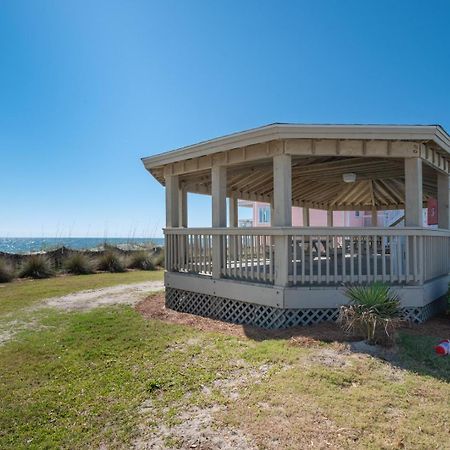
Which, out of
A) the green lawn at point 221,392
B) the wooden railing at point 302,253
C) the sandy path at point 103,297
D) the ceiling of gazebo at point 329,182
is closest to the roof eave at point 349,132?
the ceiling of gazebo at point 329,182

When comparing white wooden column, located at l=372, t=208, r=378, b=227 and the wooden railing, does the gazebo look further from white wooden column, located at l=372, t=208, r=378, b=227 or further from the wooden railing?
white wooden column, located at l=372, t=208, r=378, b=227

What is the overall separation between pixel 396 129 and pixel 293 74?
8.02 m

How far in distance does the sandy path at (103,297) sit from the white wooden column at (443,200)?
7268 millimetres

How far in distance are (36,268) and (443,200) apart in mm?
13817

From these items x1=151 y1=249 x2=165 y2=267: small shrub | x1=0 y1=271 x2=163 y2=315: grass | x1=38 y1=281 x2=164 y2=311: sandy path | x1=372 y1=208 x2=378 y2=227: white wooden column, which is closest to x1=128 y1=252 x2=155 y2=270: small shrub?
x1=151 y1=249 x2=165 y2=267: small shrub

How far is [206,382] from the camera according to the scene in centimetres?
363

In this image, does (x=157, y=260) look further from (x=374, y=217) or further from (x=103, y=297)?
(x=374, y=217)

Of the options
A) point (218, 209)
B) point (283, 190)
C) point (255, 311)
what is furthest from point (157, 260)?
point (283, 190)

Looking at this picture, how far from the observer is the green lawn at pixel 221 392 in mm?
2662

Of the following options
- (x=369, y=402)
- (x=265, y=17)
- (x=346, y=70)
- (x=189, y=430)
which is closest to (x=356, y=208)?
(x=346, y=70)

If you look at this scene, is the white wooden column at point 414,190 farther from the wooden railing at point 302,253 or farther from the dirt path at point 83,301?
the dirt path at point 83,301

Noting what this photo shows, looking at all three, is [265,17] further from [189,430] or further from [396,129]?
[189,430]

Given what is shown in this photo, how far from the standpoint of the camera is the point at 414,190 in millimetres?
5797

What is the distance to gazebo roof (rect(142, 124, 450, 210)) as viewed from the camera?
543 cm
